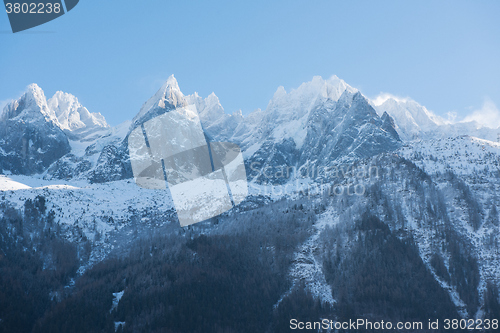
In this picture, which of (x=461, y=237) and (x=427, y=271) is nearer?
(x=427, y=271)

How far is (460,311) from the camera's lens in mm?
147500

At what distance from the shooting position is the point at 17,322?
13575 cm

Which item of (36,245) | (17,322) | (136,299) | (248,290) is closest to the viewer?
(17,322)

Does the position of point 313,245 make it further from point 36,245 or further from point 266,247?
point 36,245

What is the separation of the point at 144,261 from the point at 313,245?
7423cm

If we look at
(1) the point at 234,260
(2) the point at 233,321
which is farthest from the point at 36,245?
(2) the point at 233,321

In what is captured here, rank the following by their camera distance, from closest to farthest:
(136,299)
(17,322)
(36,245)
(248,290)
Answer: (17,322)
(136,299)
(248,290)
(36,245)

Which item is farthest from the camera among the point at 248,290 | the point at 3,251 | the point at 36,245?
the point at 36,245

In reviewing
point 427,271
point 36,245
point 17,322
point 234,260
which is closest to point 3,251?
point 36,245

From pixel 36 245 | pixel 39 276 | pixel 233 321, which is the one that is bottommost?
pixel 233 321

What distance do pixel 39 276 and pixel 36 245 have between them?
25146 mm

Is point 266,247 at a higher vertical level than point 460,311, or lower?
higher

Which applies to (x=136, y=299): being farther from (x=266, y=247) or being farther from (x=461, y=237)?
(x=461, y=237)

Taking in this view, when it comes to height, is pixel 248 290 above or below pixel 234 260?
below
